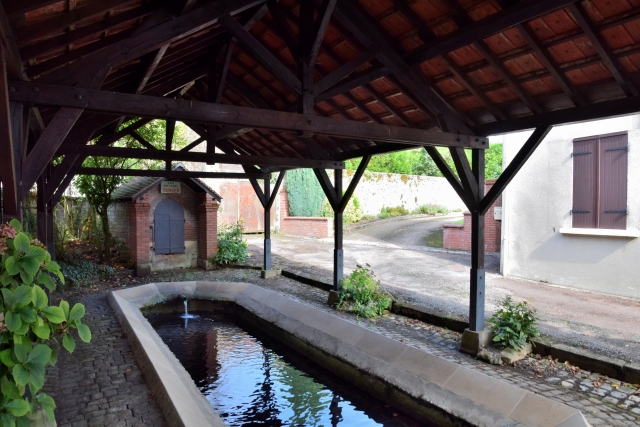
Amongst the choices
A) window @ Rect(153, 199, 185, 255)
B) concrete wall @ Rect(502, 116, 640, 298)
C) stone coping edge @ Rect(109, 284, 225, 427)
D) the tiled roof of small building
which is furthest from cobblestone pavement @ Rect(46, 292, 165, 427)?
concrete wall @ Rect(502, 116, 640, 298)

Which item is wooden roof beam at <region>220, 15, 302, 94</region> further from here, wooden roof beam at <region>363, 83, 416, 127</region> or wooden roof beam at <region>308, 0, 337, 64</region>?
wooden roof beam at <region>363, 83, 416, 127</region>

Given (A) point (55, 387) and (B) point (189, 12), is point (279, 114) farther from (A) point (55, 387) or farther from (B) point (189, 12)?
(A) point (55, 387)

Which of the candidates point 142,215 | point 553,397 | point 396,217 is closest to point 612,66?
point 553,397

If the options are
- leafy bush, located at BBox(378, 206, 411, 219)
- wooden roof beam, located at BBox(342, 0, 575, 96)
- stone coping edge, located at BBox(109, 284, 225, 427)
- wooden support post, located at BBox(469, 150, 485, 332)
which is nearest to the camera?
wooden roof beam, located at BBox(342, 0, 575, 96)

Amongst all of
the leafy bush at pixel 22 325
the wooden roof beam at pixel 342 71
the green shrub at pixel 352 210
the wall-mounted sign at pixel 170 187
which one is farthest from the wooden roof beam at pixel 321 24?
the green shrub at pixel 352 210

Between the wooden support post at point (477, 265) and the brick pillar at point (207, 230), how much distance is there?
913cm

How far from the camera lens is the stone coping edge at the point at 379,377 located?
4180mm

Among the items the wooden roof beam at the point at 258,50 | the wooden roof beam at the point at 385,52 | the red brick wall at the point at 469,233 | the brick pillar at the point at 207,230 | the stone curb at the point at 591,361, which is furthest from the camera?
the red brick wall at the point at 469,233

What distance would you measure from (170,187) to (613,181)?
452 inches

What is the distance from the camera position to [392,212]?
24.6 metres

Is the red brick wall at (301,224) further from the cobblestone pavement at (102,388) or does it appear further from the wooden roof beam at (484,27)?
the wooden roof beam at (484,27)

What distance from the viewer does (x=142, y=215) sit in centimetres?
1238

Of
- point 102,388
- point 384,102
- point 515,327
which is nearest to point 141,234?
point 102,388

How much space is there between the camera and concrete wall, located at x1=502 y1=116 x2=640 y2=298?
27.8 ft
